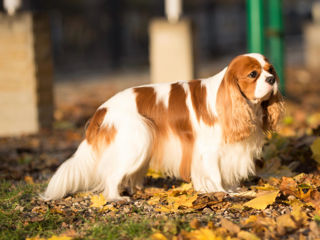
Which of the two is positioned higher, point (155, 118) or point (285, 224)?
point (155, 118)

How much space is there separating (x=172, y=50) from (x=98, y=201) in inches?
163

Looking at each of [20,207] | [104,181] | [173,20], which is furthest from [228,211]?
[173,20]

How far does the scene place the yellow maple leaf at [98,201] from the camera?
148 inches

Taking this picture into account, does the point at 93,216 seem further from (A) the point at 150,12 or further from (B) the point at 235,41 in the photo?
(B) the point at 235,41

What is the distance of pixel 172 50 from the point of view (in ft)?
24.9

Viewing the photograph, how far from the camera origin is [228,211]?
11.4ft

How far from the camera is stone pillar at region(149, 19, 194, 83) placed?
24.7 ft

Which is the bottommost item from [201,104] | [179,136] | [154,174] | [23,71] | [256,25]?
[154,174]

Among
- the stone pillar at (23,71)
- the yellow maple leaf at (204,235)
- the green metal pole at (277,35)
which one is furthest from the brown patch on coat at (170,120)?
the green metal pole at (277,35)

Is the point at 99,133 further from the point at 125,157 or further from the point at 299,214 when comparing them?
the point at 299,214

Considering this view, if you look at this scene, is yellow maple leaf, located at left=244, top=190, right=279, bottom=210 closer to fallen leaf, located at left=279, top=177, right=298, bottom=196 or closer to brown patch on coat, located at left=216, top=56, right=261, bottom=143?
fallen leaf, located at left=279, top=177, right=298, bottom=196

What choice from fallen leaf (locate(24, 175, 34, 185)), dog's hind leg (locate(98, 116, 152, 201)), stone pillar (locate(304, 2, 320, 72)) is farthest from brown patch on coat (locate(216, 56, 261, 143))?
stone pillar (locate(304, 2, 320, 72))

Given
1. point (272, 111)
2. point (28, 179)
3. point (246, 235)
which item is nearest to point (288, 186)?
point (272, 111)

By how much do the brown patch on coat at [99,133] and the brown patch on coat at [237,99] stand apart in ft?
2.61
